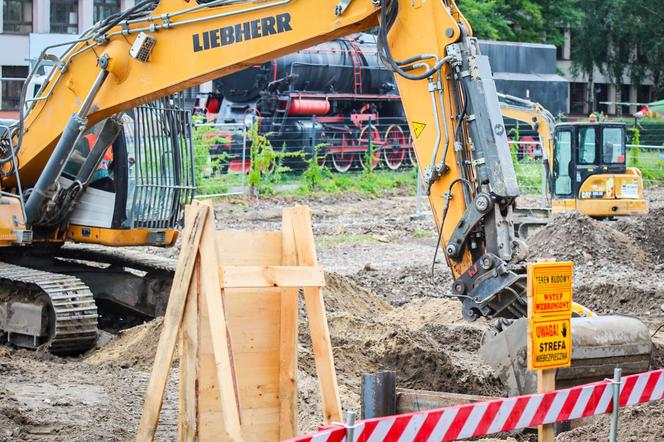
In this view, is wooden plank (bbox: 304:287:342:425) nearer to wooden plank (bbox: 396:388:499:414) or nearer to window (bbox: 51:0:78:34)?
wooden plank (bbox: 396:388:499:414)

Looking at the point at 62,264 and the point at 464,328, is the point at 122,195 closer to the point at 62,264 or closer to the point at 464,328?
the point at 62,264

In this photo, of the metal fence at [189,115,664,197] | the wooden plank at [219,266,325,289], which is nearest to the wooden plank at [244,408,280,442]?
the wooden plank at [219,266,325,289]

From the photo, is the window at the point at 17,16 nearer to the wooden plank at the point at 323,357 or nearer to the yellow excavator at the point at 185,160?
the yellow excavator at the point at 185,160

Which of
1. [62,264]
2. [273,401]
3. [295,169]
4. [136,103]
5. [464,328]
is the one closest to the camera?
[273,401]

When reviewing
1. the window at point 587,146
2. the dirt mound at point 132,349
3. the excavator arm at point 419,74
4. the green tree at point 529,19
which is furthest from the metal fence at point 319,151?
the green tree at point 529,19

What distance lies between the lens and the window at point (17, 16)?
40.1 meters

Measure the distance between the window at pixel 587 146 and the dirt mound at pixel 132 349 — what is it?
41.6ft

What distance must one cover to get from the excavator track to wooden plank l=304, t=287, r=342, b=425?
505 centimetres

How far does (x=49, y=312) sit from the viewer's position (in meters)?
10.7

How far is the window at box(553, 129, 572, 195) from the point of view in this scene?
21.6m

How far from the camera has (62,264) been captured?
40.7 ft

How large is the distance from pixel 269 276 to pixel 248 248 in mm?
360

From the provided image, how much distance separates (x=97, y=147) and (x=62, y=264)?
6.50 feet

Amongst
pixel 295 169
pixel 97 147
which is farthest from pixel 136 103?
pixel 295 169
